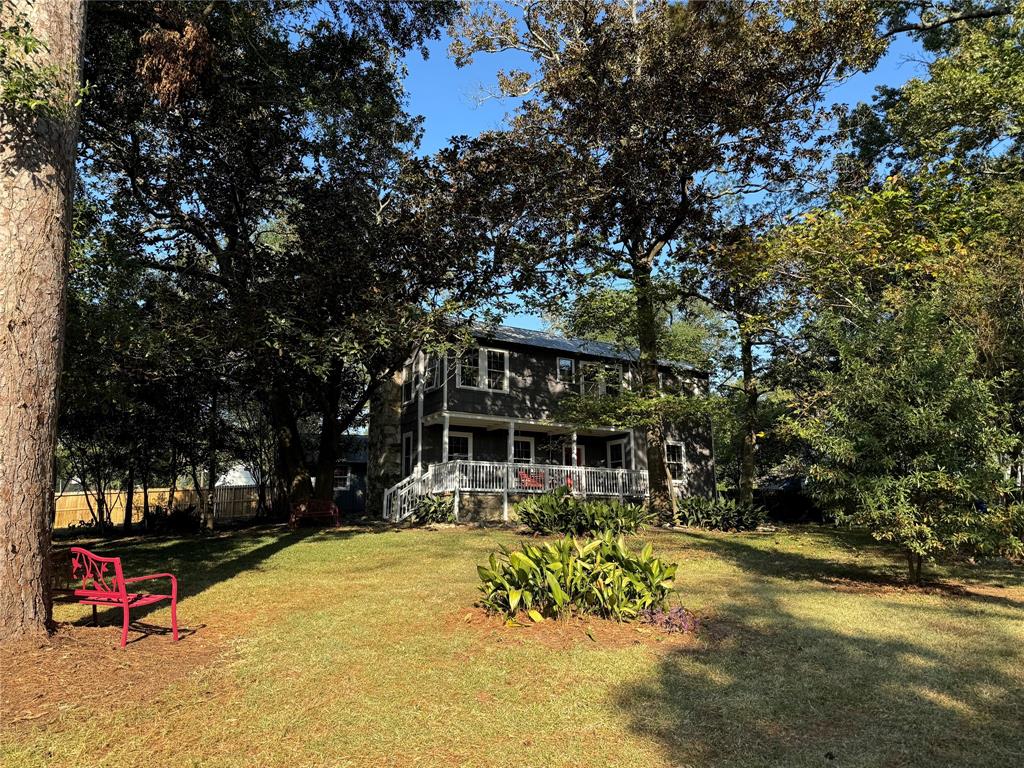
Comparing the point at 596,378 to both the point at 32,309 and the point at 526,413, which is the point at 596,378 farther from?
the point at 32,309

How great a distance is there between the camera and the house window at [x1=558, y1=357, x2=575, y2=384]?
77.7 ft

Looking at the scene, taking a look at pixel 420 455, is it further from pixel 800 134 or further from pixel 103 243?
pixel 800 134

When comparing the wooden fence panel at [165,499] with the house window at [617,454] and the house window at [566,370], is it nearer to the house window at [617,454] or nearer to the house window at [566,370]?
the house window at [566,370]

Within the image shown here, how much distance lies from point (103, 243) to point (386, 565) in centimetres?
761

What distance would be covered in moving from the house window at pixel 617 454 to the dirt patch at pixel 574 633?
1903cm

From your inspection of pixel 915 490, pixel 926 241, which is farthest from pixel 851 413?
pixel 926 241

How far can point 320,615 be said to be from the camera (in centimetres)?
681

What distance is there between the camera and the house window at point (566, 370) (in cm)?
2367

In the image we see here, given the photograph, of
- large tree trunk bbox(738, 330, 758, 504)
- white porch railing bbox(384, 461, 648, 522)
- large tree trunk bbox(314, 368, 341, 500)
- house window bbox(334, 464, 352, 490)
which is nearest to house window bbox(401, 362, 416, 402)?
white porch railing bbox(384, 461, 648, 522)

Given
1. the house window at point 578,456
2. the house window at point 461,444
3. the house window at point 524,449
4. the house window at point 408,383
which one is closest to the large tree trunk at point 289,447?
the house window at point 408,383

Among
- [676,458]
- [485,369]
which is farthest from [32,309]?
[676,458]

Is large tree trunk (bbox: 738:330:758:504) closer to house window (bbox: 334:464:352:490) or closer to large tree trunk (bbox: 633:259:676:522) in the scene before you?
large tree trunk (bbox: 633:259:676:522)

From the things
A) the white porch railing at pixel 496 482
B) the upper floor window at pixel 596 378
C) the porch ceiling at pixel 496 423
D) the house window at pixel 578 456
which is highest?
the upper floor window at pixel 596 378

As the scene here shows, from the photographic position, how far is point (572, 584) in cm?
616
